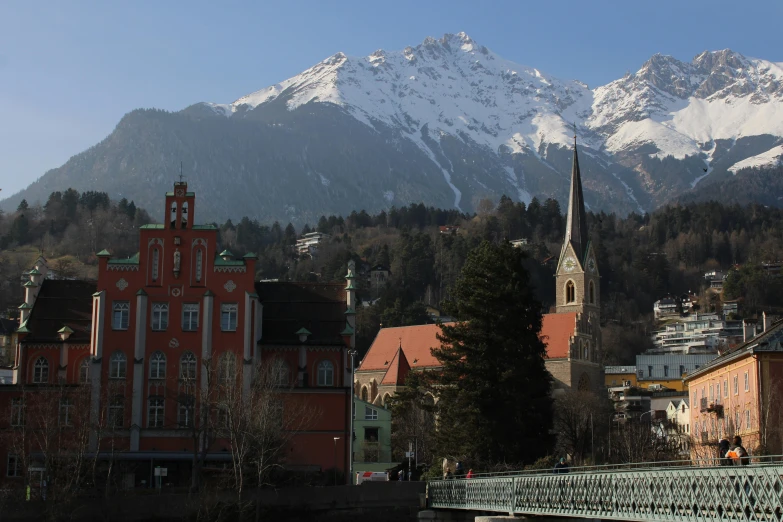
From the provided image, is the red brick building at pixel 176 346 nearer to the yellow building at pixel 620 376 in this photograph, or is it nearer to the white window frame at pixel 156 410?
the white window frame at pixel 156 410

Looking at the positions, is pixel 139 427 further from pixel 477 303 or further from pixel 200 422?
pixel 477 303

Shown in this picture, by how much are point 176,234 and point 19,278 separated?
403 ft

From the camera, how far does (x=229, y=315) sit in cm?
6988

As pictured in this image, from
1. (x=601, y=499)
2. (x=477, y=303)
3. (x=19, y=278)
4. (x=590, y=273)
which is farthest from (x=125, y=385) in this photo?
(x=19, y=278)

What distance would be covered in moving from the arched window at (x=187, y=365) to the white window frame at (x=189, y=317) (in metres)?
1.59

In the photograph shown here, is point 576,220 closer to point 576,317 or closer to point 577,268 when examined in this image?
point 577,268

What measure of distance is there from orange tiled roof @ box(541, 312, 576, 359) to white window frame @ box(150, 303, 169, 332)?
6520 cm

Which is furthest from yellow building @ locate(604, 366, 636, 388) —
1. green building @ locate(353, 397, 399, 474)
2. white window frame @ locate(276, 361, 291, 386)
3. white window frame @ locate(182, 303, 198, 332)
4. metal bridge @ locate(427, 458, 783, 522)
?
metal bridge @ locate(427, 458, 783, 522)

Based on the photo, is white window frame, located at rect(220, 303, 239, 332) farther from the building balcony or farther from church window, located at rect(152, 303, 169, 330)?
the building balcony

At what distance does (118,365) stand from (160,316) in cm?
384

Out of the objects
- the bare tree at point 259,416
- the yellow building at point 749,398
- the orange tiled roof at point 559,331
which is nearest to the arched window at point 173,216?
the bare tree at point 259,416

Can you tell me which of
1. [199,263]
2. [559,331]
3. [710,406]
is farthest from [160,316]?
[559,331]

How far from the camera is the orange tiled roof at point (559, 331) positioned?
128 m

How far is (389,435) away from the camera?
322 ft
